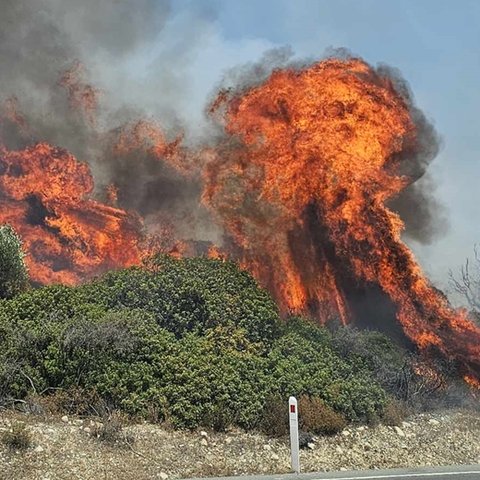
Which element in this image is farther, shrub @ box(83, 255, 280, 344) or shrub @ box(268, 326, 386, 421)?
shrub @ box(83, 255, 280, 344)

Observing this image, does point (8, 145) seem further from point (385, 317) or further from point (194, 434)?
point (194, 434)

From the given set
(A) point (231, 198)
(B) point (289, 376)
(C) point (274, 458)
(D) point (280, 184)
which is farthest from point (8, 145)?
(C) point (274, 458)

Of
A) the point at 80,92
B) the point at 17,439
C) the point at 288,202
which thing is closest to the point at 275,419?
the point at 17,439

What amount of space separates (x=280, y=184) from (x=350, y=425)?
15.2 metres

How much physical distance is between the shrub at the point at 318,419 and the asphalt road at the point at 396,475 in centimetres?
168

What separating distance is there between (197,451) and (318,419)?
267 centimetres

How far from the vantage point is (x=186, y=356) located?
1277cm

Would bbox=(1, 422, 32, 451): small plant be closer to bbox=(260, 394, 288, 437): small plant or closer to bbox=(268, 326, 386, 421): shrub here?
bbox=(260, 394, 288, 437): small plant

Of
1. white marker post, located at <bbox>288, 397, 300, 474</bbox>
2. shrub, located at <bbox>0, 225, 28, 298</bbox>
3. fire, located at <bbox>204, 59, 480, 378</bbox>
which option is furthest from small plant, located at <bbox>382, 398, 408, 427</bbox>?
shrub, located at <bbox>0, 225, 28, 298</bbox>

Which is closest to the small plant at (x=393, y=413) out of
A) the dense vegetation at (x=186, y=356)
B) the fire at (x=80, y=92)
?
the dense vegetation at (x=186, y=356)

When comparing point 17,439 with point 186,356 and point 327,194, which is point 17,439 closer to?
point 186,356

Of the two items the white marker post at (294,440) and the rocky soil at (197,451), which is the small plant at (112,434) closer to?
the rocky soil at (197,451)

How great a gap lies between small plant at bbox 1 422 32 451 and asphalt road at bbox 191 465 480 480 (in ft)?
9.94

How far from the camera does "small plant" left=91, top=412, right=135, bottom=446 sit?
9.73 metres
